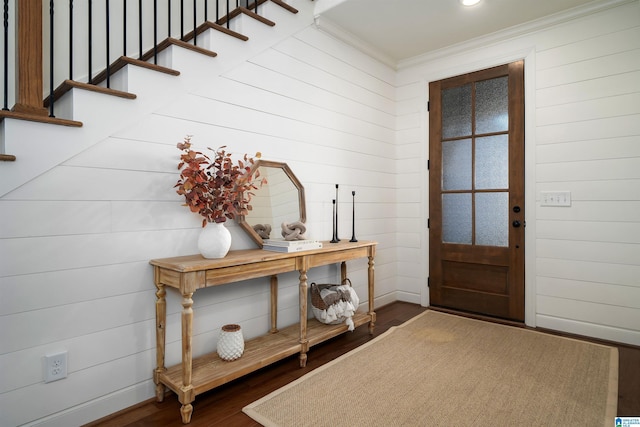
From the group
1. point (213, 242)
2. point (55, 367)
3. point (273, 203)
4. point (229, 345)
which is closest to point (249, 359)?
point (229, 345)

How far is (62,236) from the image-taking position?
1647 millimetres

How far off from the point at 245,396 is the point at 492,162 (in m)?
2.84

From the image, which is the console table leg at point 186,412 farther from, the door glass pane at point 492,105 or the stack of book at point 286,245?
the door glass pane at point 492,105

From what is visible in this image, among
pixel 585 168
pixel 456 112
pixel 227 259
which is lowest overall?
pixel 227 259

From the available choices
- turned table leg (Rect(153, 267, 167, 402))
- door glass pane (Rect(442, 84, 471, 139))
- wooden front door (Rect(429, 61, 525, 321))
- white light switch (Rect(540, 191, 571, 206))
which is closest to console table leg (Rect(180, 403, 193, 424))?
turned table leg (Rect(153, 267, 167, 402))

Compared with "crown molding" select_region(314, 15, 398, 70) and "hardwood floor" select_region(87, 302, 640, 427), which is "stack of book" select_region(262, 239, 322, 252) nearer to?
"hardwood floor" select_region(87, 302, 640, 427)

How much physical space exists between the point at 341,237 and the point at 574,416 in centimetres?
199

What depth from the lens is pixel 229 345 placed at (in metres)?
2.05

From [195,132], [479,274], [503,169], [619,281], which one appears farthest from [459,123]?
[195,132]

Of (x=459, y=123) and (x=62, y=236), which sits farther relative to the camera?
(x=459, y=123)

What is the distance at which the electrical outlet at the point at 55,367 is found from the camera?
1602 millimetres

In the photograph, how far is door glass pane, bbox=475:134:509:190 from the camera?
3240mm

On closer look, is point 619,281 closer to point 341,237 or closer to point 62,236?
point 341,237

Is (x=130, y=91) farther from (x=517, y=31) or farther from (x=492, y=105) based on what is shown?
(x=517, y=31)
